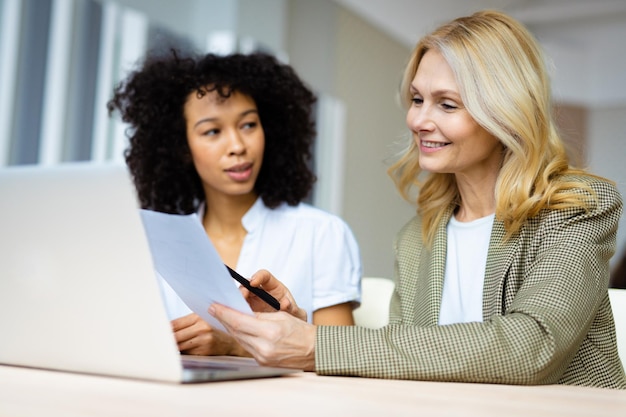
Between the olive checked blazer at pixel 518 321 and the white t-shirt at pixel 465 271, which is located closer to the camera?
the olive checked blazer at pixel 518 321

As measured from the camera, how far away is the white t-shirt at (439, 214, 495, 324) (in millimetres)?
1668

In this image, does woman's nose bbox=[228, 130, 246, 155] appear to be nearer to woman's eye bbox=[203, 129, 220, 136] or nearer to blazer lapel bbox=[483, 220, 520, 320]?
woman's eye bbox=[203, 129, 220, 136]

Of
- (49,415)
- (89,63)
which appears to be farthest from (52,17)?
(49,415)

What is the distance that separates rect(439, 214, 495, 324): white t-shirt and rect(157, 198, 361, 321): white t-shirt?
41 centimetres

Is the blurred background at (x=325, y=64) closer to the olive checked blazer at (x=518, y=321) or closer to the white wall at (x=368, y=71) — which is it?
Answer: the white wall at (x=368, y=71)

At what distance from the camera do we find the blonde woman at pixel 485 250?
3.72ft

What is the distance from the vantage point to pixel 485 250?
5.60 feet

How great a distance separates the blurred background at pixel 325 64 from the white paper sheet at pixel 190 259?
2.24 metres

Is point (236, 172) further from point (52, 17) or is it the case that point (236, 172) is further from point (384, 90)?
point (384, 90)

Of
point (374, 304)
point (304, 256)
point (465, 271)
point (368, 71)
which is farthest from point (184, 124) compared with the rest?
point (368, 71)

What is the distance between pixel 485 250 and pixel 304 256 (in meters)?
0.63

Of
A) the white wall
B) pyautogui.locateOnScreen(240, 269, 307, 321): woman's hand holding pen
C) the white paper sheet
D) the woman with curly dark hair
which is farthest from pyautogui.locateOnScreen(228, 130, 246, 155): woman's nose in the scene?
the white wall

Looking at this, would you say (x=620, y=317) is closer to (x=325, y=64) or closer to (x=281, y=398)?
(x=281, y=398)


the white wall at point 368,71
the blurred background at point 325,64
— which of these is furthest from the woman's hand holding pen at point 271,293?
the white wall at point 368,71
